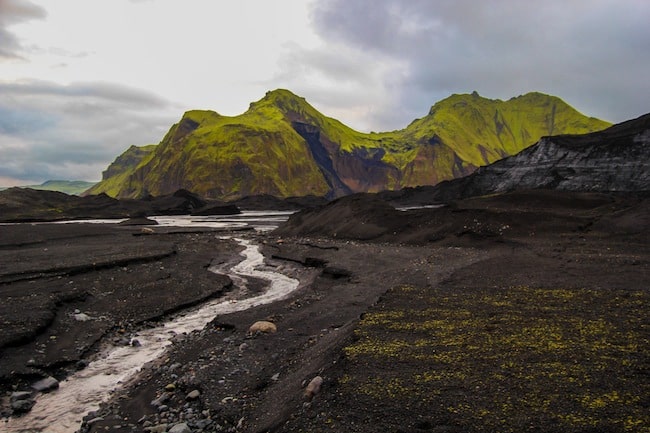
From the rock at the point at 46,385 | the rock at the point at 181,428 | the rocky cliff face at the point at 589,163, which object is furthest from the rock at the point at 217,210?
the rock at the point at 181,428

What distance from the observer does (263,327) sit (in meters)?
15.7

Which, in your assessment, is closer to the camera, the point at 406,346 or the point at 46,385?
the point at 406,346

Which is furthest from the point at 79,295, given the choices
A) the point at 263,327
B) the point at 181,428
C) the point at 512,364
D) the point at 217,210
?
the point at 217,210

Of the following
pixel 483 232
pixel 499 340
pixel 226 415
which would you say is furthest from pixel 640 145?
pixel 226 415

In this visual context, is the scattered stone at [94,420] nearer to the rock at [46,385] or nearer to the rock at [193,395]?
the rock at [193,395]

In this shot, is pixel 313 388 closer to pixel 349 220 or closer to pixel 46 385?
pixel 46 385

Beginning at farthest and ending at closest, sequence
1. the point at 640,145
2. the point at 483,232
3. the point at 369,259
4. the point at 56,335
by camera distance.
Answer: the point at 640,145, the point at 483,232, the point at 369,259, the point at 56,335

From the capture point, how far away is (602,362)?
859 cm

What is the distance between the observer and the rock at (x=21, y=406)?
1047 cm

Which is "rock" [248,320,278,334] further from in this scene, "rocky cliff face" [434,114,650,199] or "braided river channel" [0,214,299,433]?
"rocky cliff face" [434,114,650,199]

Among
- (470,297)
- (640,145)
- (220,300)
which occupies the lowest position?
(220,300)

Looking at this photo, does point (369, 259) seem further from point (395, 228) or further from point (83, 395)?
point (83, 395)

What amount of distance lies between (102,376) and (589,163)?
294 ft

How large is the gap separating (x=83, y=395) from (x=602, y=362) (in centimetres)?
1268
